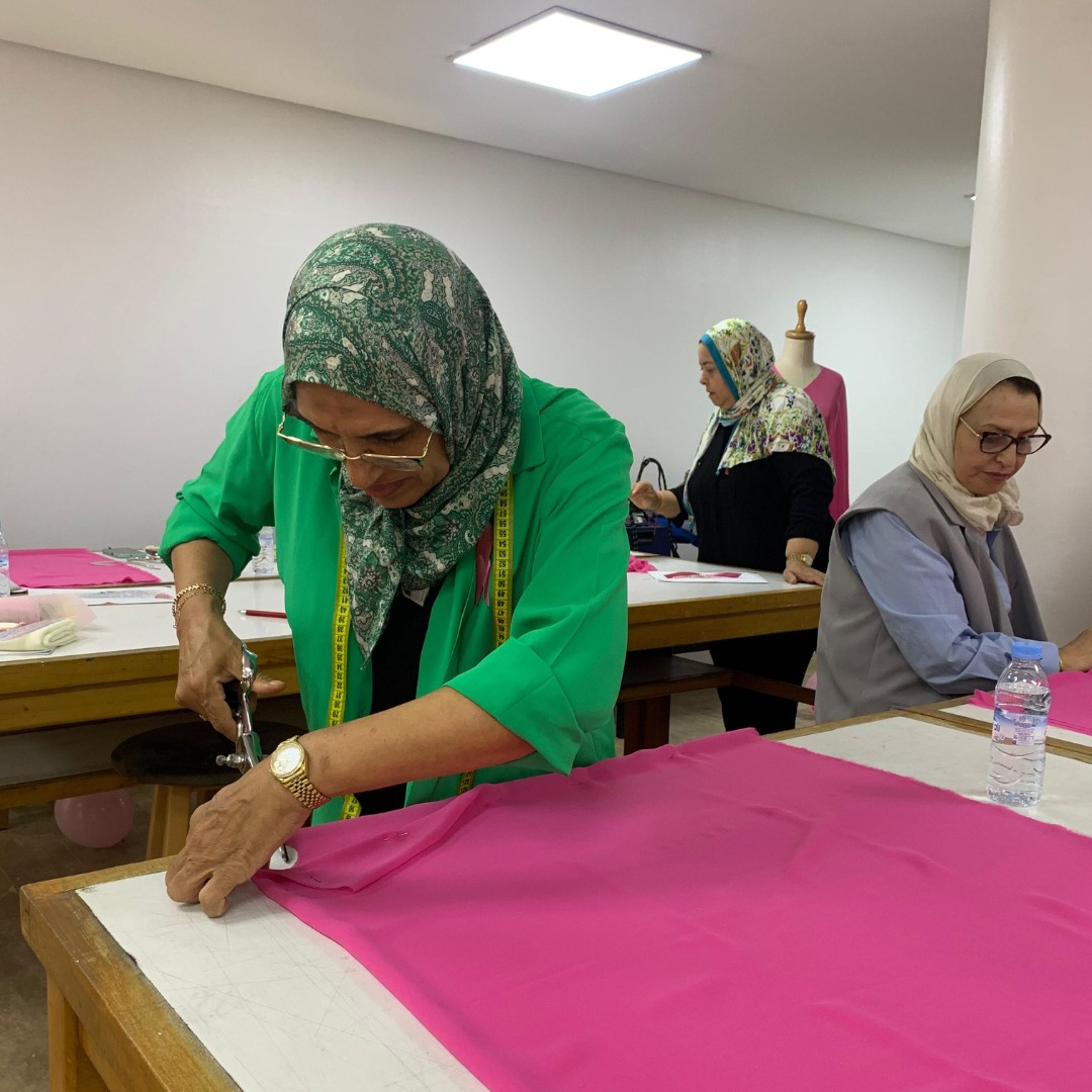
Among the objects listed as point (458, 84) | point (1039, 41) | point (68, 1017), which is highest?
point (458, 84)

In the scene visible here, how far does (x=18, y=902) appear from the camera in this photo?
9.52 ft

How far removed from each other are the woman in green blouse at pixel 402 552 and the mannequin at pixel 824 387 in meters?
3.87

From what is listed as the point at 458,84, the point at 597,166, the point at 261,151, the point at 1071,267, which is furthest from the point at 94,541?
the point at 1071,267

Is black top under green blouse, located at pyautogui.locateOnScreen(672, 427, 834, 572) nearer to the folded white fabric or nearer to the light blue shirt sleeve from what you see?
the light blue shirt sleeve

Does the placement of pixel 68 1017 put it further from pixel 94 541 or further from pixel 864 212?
pixel 864 212

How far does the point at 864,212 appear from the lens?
650 centimetres

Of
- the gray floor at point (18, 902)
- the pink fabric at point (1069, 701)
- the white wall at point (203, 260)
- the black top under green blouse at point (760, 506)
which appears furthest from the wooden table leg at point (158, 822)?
the white wall at point (203, 260)

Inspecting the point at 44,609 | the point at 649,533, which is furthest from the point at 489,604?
the point at 649,533

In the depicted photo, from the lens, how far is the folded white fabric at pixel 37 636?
6.50 ft

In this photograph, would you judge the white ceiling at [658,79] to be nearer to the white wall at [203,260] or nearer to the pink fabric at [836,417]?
the white wall at [203,260]

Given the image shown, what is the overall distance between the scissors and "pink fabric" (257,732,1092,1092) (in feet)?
0.30

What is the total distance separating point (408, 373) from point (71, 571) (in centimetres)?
231

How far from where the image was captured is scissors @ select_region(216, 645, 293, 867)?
1.12m

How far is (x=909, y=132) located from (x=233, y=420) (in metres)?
4.18
